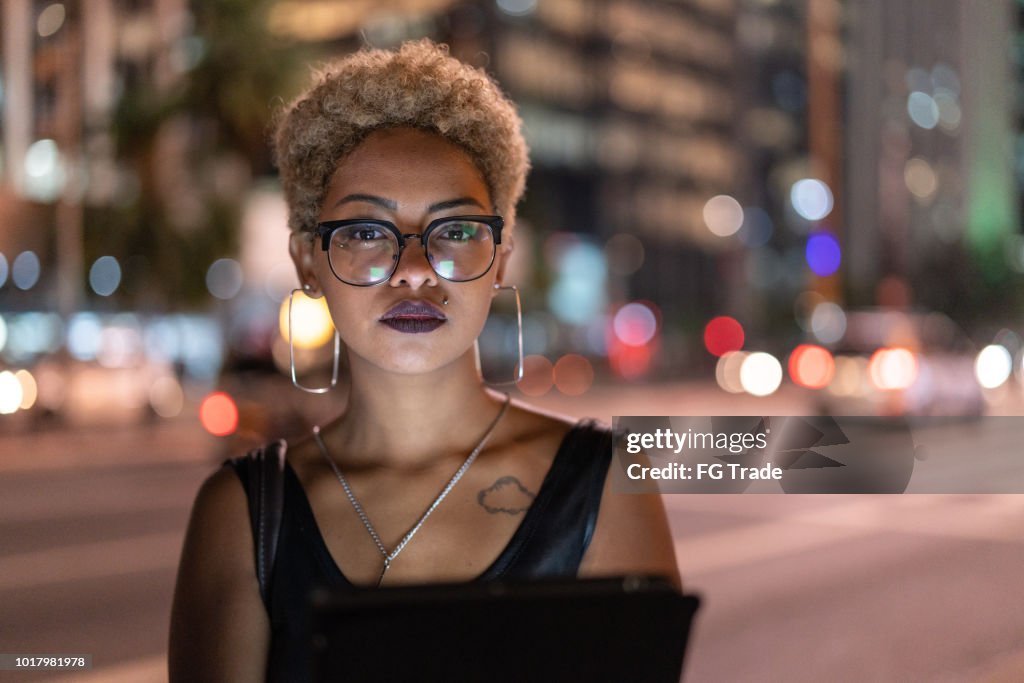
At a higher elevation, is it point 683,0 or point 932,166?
point 683,0

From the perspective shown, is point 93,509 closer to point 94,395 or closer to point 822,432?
point 822,432

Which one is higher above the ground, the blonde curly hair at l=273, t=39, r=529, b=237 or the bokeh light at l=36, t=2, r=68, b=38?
the bokeh light at l=36, t=2, r=68, b=38

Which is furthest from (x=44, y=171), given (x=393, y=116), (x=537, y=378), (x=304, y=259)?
(x=537, y=378)

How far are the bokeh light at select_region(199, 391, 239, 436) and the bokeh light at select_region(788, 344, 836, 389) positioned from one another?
30.2 feet

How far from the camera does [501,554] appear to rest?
160 cm

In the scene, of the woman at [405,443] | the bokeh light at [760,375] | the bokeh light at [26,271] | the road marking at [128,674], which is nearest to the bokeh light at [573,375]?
the bokeh light at [760,375]

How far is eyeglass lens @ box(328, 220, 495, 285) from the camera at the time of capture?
1.64 metres

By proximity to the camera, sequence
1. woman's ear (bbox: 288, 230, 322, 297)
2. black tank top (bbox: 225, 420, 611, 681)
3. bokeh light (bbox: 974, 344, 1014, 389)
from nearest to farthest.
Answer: black tank top (bbox: 225, 420, 611, 681) < woman's ear (bbox: 288, 230, 322, 297) < bokeh light (bbox: 974, 344, 1014, 389)

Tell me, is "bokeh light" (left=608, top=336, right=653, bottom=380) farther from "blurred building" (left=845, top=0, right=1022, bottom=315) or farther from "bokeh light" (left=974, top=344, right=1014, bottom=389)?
"bokeh light" (left=974, top=344, right=1014, bottom=389)

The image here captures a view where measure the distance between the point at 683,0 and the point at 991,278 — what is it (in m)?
33.3

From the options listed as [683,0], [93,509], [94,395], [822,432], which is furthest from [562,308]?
[822,432]

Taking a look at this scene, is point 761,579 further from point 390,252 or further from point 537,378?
point 537,378

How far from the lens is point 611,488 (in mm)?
1645

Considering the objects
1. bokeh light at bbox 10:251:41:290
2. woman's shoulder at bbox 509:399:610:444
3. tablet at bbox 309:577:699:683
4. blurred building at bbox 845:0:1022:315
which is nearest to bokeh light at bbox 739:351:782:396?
blurred building at bbox 845:0:1022:315
